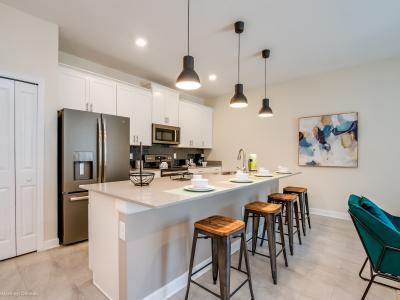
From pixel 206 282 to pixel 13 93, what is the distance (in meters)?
2.99

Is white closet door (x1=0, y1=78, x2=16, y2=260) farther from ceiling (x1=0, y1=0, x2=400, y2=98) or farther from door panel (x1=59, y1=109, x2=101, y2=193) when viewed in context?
ceiling (x1=0, y1=0, x2=400, y2=98)

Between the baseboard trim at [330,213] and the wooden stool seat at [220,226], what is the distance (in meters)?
3.33

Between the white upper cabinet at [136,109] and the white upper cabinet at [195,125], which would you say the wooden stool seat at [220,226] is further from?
the white upper cabinet at [195,125]

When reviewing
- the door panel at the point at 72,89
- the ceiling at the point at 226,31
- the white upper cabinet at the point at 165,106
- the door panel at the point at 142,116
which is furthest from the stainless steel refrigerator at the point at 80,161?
the white upper cabinet at the point at 165,106

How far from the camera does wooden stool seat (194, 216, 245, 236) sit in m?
1.63

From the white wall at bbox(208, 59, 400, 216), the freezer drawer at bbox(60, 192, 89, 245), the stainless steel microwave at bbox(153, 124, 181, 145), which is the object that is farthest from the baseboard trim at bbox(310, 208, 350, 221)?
the freezer drawer at bbox(60, 192, 89, 245)

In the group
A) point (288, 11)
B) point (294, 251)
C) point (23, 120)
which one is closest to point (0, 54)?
point (23, 120)

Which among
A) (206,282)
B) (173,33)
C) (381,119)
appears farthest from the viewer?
(381,119)

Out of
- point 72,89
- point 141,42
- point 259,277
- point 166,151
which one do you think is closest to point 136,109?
point 72,89

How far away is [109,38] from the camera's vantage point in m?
3.07

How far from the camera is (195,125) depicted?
5.55 metres

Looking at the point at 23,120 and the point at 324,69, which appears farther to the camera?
the point at 324,69

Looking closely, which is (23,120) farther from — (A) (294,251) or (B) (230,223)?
(A) (294,251)

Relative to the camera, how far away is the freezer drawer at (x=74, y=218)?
2.79m
